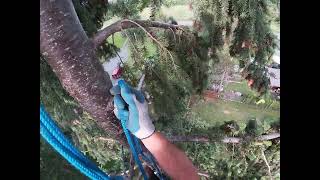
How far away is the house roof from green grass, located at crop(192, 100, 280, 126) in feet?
0.21

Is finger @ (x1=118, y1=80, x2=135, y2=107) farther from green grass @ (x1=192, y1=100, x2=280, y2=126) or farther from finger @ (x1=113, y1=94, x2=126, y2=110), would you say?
green grass @ (x1=192, y1=100, x2=280, y2=126)

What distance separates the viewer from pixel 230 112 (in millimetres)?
996

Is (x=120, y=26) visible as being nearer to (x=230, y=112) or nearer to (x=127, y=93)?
(x=127, y=93)

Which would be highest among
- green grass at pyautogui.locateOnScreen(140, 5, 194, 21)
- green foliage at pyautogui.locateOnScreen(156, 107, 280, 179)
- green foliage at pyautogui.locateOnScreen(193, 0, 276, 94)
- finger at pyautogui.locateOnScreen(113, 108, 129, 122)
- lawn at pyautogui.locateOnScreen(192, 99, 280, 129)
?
green grass at pyautogui.locateOnScreen(140, 5, 194, 21)

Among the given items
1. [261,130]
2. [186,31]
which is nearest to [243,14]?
[186,31]

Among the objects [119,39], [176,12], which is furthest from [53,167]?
[176,12]

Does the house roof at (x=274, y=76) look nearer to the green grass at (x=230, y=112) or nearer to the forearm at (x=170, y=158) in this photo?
the green grass at (x=230, y=112)

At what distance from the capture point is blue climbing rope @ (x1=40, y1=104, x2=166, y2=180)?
3.04 ft

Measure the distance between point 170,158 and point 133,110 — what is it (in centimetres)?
16

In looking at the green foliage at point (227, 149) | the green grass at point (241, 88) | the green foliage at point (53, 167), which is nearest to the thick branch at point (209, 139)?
the green foliage at point (227, 149)

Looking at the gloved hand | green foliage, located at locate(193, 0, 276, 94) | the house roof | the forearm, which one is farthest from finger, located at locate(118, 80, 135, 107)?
the house roof

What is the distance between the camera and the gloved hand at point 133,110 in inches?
36.9

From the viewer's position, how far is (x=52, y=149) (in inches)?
38.8
